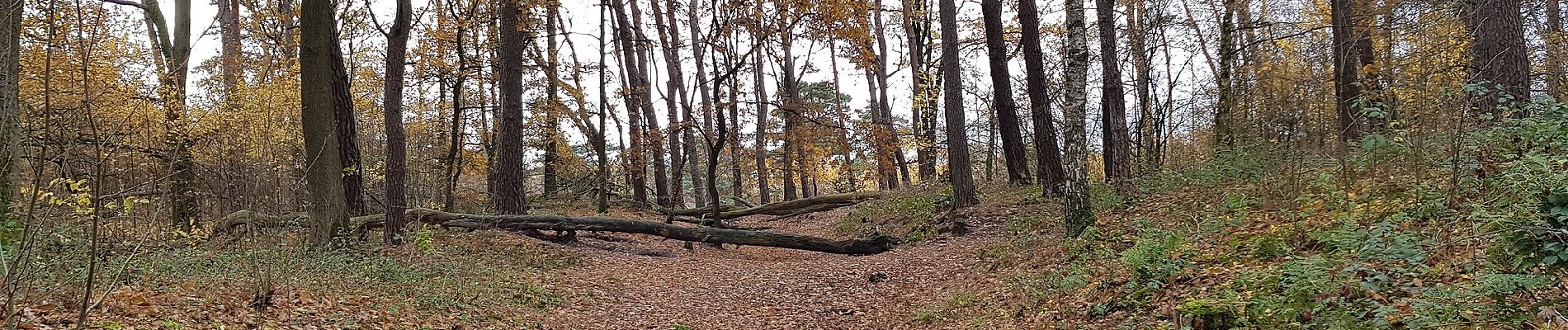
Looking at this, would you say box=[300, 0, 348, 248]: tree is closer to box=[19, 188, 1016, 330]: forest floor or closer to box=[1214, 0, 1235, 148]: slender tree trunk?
box=[19, 188, 1016, 330]: forest floor

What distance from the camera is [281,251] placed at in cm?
694

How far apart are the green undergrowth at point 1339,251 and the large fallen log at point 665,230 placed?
337cm

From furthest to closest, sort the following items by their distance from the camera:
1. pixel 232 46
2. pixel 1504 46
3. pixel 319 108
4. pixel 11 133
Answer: pixel 232 46 → pixel 319 108 → pixel 1504 46 → pixel 11 133

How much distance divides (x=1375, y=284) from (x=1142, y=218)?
4268 millimetres

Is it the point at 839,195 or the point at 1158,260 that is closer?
the point at 1158,260

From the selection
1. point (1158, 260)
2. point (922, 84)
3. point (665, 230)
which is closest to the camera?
point (1158, 260)

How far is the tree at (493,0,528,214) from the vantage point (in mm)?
14789

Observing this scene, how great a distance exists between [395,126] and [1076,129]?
9.51 meters

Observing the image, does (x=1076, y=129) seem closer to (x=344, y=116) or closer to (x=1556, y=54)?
(x=1556, y=54)

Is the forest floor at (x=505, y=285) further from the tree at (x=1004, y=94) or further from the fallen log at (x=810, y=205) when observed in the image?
the fallen log at (x=810, y=205)

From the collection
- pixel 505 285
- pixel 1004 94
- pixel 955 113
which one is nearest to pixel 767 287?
pixel 505 285

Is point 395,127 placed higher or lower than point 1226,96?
higher

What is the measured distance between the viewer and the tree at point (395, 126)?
35.8 feet

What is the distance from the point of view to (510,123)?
15.3m
